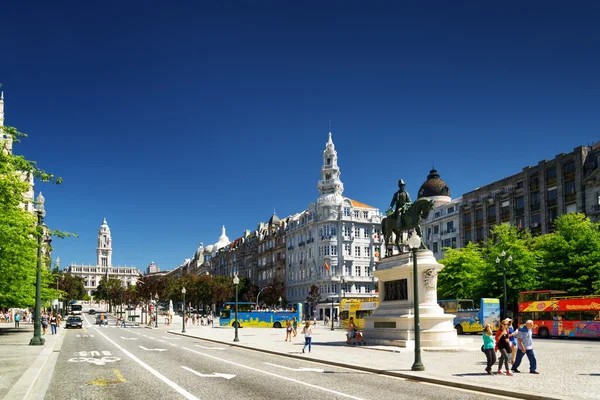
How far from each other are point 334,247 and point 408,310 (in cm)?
7746

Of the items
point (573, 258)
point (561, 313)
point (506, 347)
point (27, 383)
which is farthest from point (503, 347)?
point (573, 258)

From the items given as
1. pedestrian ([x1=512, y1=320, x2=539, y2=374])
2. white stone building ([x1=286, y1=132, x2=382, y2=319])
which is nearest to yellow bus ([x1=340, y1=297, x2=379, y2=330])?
pedestrian ([x1=512, y1=320, x2=539, y2=374])

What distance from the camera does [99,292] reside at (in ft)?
623

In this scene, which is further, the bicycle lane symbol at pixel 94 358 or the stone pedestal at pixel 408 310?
the stone pedestal at pixel 408 310

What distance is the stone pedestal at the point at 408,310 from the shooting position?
3023 cm

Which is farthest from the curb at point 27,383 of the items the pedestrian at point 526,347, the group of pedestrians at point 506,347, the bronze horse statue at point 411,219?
the bronze horse statue at point 411,219

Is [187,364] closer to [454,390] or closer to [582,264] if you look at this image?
[454,390]

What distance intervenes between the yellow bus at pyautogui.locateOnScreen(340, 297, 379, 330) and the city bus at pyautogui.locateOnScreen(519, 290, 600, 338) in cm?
1377

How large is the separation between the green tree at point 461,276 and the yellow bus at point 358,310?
12318 mm

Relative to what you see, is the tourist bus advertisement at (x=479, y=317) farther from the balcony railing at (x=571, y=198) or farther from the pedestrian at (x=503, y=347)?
the pedestrian at (x=503, y=347)

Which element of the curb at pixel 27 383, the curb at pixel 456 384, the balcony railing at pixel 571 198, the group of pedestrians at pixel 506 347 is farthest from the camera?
the balcony railing at pixel 571 198

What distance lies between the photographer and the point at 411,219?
32844mm

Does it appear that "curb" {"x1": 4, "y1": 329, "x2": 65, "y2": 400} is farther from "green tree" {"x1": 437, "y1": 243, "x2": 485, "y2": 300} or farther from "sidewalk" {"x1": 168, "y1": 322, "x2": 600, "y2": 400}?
"green tree" {"x1": 437, "y1": 243, "x2": 485, "y2": 300}

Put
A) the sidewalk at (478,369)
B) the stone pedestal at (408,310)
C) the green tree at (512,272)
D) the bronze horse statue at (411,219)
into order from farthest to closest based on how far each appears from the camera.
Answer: the green tree at (512,272) → the bronze horse statue at (411,219) → the stone pedestal at (408,310) → the sidewalk at (478,369)
